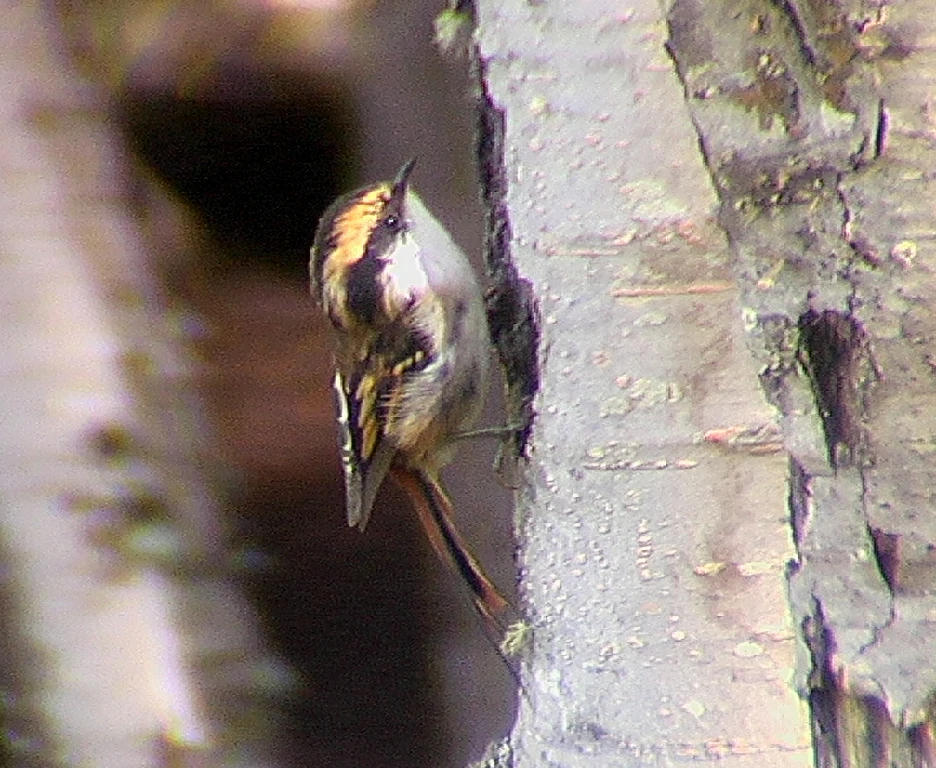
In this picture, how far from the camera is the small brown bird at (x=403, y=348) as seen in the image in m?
0.81

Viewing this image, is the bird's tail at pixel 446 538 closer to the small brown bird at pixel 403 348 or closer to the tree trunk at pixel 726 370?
the small brown bird at pixel 403 348

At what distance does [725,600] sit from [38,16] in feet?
1.86

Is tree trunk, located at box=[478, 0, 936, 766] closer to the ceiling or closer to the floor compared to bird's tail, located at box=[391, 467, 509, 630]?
closer to the ceiling

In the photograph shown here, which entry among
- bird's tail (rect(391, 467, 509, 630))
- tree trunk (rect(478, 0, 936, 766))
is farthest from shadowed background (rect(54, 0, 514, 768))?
tree trunk (rect(478, 0, 936, 766))

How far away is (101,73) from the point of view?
67cm

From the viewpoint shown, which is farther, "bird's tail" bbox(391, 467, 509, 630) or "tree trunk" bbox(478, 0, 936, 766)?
"bird's tail" bbox(391, 467, 509, 630)

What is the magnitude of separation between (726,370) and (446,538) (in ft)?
1.69

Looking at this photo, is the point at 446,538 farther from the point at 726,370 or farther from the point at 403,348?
the point at 726,370

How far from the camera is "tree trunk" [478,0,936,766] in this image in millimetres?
319

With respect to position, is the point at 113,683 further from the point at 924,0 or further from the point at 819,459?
the point at 924,0

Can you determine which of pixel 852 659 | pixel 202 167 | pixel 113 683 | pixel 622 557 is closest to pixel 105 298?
pixel 202 167

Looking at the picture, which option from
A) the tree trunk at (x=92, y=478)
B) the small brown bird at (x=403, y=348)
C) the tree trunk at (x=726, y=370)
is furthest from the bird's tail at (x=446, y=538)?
the tree trunk at (x=726, y=370)

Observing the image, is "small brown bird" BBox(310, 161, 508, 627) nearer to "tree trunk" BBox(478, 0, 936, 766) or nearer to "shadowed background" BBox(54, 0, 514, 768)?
"shadowed background" BBox(54, 0, 514, 768)

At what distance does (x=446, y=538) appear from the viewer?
0.87 metres
